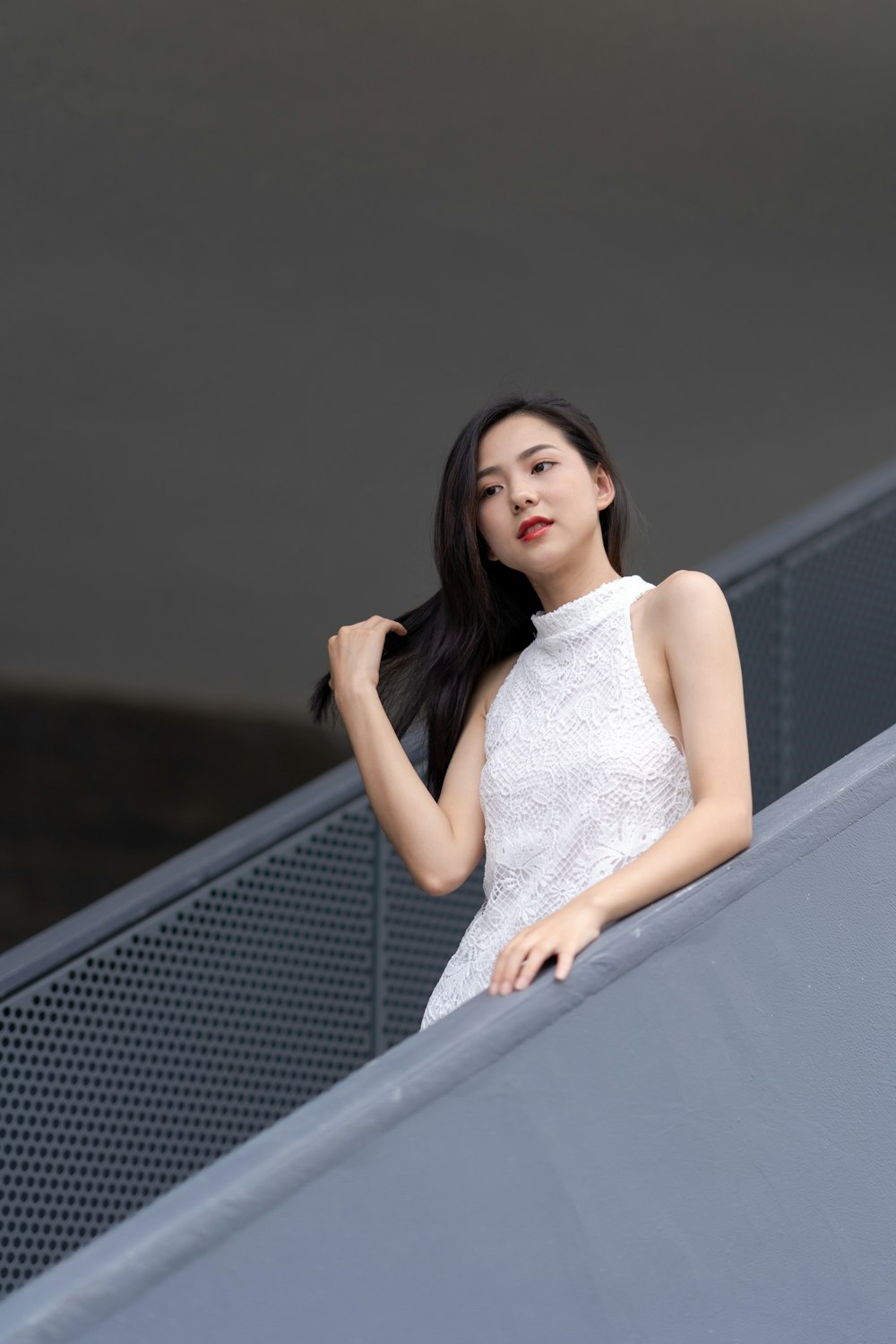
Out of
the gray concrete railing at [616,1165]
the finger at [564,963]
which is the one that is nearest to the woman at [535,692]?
the gray concrete railing at [616,1165]

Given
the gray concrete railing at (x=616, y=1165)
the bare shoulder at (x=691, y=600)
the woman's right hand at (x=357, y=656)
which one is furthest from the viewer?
the woman's right hand at (x=357, y=656)

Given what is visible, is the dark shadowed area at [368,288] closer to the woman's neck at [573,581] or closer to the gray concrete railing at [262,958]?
the gray concrete railing at [262,958]

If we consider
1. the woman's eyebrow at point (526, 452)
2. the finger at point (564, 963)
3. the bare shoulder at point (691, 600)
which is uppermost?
the woman's eyebrow at point (526, 452)

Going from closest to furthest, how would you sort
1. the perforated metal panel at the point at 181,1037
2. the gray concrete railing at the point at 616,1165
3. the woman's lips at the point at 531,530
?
the gray concrete railing at the point at 616,1165 < the woman's lips at the point at 531,530 < the perforated metal panel at the point at 181,1037

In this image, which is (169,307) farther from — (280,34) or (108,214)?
(280,34)

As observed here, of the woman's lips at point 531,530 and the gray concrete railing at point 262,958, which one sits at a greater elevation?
the woman's lips at point 531,530

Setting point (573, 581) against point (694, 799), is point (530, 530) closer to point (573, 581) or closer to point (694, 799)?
point (573, 581)

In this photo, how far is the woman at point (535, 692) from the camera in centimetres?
206

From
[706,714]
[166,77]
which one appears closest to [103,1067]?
[706,714]

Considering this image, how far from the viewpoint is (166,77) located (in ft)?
20.2

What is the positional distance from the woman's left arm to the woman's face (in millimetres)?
202

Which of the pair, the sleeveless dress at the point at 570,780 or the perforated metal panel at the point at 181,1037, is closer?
the sleeveless dress at the point at 570,780

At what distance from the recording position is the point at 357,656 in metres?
2.38

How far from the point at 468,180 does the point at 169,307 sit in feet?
5.00
